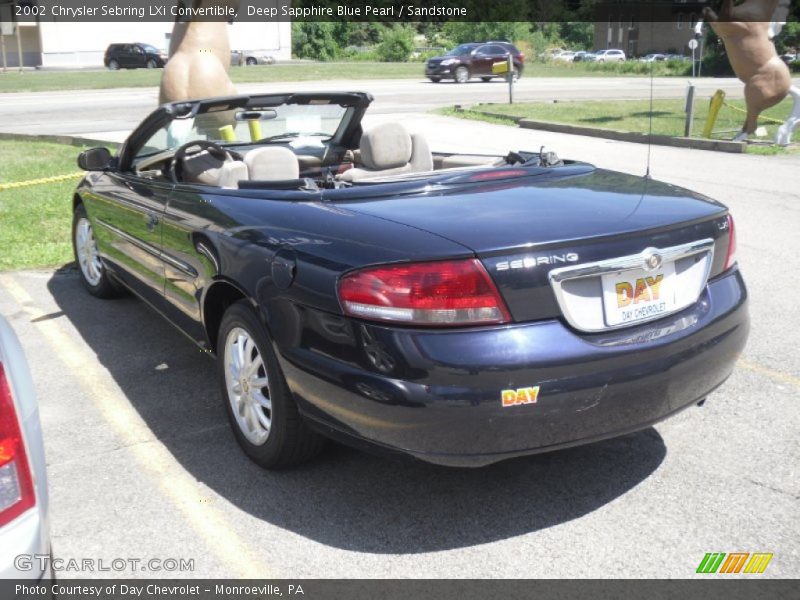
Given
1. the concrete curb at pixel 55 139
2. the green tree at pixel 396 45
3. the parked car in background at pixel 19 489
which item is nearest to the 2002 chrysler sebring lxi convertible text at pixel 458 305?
the parked car in background at pixel 19 489

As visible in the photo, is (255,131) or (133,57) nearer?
(255,131)

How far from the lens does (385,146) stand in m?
4.85

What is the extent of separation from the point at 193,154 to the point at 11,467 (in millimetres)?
2852

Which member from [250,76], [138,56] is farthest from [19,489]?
[138,56]

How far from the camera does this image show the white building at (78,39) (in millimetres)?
58000

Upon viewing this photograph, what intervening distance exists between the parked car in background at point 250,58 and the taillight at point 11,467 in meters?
50.9

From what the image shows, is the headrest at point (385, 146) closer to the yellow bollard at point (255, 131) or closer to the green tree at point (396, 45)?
the yellow bollard at point (255, 131)

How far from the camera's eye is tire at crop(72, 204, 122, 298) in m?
6.17

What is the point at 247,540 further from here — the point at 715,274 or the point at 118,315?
the point at 118,315

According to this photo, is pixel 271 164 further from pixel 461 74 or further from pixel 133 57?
pixel 133 57

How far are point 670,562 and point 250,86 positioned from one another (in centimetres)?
2939

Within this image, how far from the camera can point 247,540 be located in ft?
10.7

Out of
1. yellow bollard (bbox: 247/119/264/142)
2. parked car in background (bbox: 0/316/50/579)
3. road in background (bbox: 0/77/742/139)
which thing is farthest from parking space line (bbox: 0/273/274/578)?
road in background (bbox: 0/77/742/139)

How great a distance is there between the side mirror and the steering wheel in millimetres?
957
